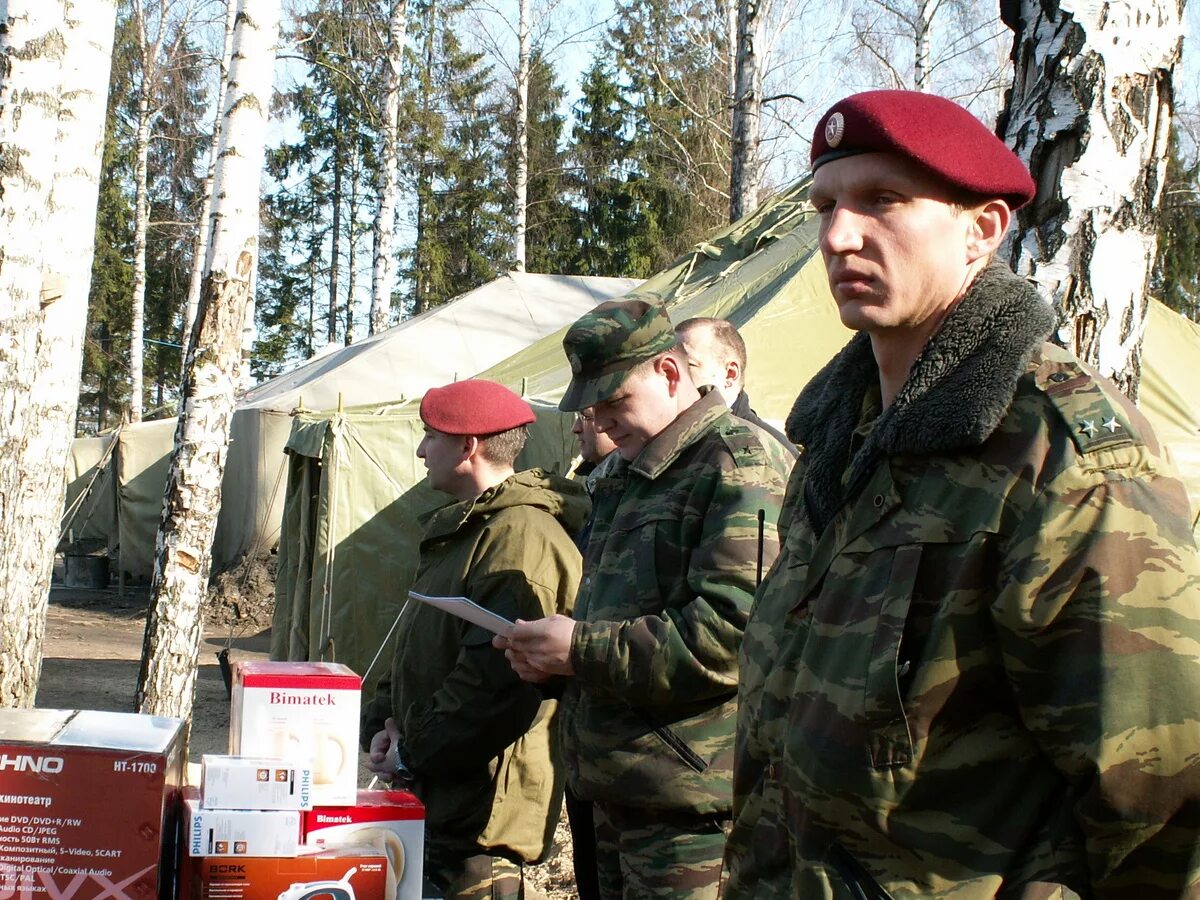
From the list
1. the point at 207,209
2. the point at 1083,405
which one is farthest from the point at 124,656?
the point at 1083,405

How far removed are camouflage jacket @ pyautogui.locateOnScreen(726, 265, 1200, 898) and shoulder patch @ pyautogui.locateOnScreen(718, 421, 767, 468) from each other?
4.09 ft

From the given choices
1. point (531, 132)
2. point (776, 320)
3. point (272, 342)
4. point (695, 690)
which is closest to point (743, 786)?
point (695, 690)

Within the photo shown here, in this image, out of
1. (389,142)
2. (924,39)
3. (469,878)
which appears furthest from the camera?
(389,142)

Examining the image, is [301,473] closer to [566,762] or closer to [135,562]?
[566,762]

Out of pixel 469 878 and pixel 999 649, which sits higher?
pixel 999 649

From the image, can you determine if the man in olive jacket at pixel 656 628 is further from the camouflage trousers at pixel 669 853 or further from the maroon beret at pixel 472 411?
the maroon beret at pixel 472 411

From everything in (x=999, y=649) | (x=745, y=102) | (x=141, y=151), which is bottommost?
(x=999, y=649)

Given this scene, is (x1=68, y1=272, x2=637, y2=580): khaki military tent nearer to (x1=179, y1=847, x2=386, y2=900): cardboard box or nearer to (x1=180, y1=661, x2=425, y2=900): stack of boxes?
(x1=180, y1=661, x2=425, y2=900): stack of boxes

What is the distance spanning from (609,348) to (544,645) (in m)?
0.74

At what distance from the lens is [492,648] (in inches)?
131

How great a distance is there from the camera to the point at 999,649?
4.81ft

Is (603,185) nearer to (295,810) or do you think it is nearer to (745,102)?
(745,102)

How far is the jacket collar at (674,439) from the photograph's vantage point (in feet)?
9.68

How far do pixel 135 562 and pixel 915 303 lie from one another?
16.7 m
